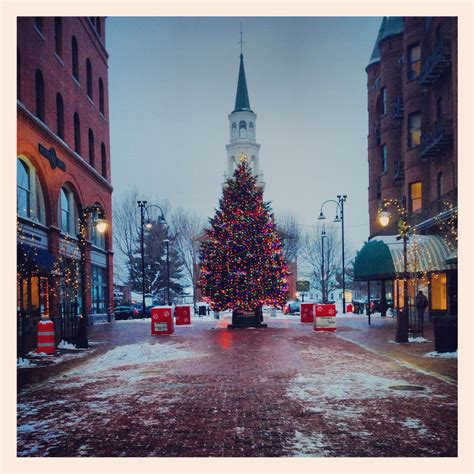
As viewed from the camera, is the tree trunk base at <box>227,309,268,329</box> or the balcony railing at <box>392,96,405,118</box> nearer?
the tree trunk base at <box>227,309,268,329</box>

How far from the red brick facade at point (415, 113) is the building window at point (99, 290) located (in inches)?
701

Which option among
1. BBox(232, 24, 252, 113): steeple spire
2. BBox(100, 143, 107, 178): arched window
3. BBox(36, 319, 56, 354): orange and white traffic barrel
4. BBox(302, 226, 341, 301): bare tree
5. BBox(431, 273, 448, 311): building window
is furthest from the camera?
BBox(232, 24, 252, 113): steeple spire

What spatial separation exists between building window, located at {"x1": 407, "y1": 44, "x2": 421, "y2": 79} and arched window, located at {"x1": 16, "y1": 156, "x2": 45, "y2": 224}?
64.7 ft

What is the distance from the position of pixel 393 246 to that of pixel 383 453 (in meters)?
19.3

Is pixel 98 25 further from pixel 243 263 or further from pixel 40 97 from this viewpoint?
pixel 243 263

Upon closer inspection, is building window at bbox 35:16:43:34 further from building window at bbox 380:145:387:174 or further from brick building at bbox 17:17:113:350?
building window at bbox 380:145:387:174

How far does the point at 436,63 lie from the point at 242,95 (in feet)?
175

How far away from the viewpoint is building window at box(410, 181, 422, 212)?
27.0 m

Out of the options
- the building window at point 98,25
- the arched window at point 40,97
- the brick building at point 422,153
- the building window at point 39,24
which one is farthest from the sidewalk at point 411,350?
the building window at point 98,25

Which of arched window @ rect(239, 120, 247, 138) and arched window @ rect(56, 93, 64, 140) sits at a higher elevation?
arched window @ rect(239, 120, 247, 138)

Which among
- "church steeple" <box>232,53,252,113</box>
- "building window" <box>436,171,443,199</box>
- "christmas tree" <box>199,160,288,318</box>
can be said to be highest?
"church steeple" <box>232,53,252,113</box>

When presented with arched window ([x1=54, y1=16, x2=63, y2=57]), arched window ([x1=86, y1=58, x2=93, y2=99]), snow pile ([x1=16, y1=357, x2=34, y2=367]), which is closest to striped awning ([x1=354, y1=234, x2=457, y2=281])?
snow pile ([x1=16, y1=357, x2=34, y2=367])

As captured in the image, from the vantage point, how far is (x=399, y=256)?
23.1 m

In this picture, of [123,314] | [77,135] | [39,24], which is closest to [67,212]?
[77,135]
